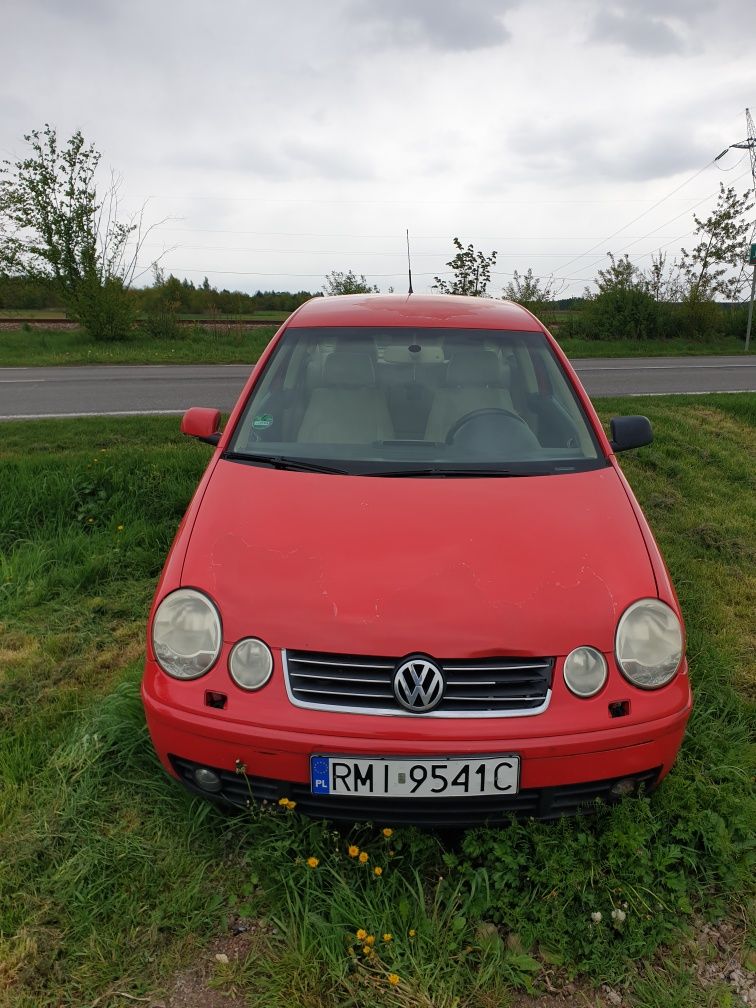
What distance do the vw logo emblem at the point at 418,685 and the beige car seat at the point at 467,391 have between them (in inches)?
47.7

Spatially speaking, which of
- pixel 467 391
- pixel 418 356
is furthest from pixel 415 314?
pixel 467 391

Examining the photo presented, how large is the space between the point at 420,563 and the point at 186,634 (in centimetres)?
71

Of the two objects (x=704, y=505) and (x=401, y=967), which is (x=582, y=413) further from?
(x=704, y=505)

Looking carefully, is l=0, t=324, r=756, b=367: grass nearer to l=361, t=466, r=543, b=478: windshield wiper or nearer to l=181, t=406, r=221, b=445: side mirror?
l=181, t=406, r=221, b=445: side mirror

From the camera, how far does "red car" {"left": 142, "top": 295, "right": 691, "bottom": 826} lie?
193 cm

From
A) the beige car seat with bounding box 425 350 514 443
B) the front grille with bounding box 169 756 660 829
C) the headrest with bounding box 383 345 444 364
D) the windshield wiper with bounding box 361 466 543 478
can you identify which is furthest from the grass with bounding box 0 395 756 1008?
the headrest with bounding box 383 345 444 364

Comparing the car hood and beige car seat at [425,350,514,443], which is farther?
beige car seat at [425,350,514,443]

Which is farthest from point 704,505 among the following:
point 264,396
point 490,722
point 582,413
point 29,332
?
point 29,332

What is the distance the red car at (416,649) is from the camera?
1.93 meters

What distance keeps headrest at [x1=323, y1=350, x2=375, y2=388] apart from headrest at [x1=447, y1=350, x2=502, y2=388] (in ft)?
1.17

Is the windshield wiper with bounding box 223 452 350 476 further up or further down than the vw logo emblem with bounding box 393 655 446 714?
further up

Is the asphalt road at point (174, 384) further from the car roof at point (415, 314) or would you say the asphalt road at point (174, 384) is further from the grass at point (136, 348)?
the car roof at point (415, 314)

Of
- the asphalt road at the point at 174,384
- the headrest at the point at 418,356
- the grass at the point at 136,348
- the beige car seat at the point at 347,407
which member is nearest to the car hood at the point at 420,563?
the beige car seat at the point at 347,407

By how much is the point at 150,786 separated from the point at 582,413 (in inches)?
85.7
